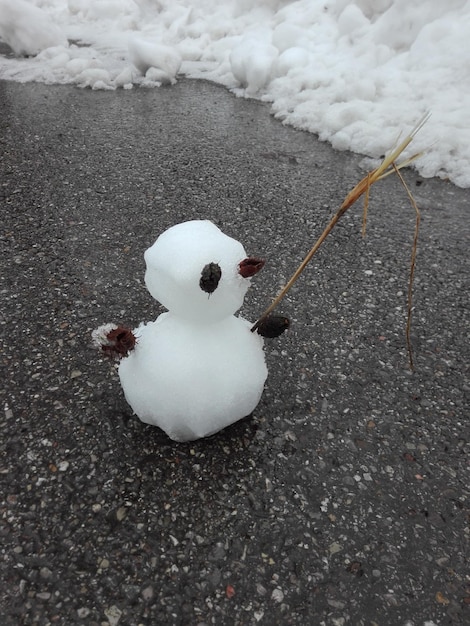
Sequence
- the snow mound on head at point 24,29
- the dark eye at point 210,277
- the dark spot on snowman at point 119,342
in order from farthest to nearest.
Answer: the snow mound on head at point 24,29, the dark spot on snowman at point 119,342, the dark eye at point 210,277

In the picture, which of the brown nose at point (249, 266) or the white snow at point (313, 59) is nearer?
the brown nose at point (249, 266)

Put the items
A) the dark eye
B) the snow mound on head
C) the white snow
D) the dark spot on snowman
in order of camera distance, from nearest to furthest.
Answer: the dark eye, the dark spot on snowman, the white snow, the snow mound on head

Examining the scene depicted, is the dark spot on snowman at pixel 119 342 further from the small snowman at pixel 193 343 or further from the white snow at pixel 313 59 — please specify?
the white snow at pixel 313 59

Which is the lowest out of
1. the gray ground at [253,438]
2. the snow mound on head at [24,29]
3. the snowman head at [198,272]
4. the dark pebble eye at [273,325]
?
the gray ground at [253,438]

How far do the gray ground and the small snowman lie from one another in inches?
7.1

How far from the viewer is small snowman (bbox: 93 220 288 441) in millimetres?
1435

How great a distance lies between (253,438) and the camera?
1.77 m

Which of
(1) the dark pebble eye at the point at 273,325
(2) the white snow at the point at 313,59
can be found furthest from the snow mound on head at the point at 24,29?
(1) the dark pebble eye at the point at 273,325

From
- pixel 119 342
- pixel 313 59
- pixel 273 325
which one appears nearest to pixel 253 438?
pixel 273 325

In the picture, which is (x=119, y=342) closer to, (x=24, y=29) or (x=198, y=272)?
(x=198, y=272)

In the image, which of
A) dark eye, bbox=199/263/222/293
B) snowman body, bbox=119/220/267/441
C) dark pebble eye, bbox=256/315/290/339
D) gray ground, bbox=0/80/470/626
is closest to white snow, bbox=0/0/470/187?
gray ground, bbox=0/80/470/626

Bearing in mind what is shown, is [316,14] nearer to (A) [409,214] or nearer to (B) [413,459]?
(A) [409,214]

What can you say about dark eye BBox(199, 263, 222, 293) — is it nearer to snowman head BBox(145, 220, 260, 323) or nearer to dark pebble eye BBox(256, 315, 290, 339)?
snowman head BBox(145, 220, 260, 323)

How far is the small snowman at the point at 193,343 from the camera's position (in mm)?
1435
